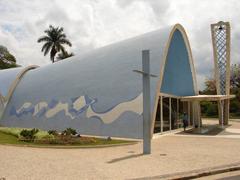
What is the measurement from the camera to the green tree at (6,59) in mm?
55144

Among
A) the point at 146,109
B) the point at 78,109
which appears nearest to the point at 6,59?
the point at 78,109

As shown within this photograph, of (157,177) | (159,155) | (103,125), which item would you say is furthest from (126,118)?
(157,177)

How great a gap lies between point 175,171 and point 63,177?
128 inches

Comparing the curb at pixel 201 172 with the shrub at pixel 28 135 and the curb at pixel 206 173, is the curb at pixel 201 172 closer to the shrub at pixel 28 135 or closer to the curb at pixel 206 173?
the curb at pixel 206 173

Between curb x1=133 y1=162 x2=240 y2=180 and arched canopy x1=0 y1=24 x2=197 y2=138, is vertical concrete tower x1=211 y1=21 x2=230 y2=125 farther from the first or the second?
curb x1=133 y1=162 x2=240 y2=180

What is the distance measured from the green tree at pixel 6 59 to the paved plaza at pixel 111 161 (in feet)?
144

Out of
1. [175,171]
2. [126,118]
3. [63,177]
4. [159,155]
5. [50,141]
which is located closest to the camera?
[63,177]

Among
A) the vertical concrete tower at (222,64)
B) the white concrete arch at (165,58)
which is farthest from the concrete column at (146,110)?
the vertical concrete tower at (222,64)

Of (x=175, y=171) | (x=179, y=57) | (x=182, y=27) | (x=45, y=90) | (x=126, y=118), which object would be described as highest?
(x=182, y=27)

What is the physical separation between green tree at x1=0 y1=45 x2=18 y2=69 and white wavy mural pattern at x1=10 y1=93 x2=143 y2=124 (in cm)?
3070

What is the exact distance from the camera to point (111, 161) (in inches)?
431

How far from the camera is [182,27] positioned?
23828 mm

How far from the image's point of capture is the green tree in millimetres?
55144

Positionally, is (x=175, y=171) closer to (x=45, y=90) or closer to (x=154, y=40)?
(x=154, y=40)
